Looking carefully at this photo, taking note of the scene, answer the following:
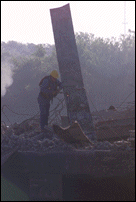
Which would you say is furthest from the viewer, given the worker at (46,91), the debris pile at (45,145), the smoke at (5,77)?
the smoke at (5,77)

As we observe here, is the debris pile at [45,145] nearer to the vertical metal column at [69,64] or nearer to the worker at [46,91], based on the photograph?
the vertical metal column at [69,64]

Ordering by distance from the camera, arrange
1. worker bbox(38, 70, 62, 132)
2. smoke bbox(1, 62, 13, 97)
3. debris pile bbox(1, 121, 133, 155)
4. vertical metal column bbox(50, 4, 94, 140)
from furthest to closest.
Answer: smoke bbox(1, 62, 13, 97)
worker bbox(38, 70, 62, 132)
vertical metal column bbox(50, 4, 94, 140)
debris pile bbox(1, 121, 133, 155)

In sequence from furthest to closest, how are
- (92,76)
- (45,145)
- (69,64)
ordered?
(92,76) → (69,64) → (45,145)

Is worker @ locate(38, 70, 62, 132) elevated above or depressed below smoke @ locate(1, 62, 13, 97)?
above

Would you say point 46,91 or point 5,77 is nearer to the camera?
point 46,91

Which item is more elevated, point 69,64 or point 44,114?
point 69,64

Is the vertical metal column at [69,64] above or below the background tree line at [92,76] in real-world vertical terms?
above

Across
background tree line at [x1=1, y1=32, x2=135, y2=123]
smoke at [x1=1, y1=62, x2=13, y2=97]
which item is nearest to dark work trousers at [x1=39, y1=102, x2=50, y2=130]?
background tree line at [x1=1, y1=32, x2=135, y2=123]

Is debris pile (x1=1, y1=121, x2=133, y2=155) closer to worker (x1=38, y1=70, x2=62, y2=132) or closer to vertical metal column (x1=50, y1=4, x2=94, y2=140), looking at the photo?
vertical metal column (x1=50, y1=4, x2=94, y2=140)

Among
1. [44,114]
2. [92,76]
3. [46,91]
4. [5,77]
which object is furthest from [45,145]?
[5,77]

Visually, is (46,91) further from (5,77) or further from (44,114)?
(5,77)

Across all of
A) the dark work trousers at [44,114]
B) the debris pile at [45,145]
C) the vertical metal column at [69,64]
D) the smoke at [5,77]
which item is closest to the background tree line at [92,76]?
the smoke at [5,77]

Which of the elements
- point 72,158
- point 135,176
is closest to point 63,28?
point 72,158

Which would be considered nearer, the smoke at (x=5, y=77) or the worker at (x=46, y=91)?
the worker at (x=46, y=91)
